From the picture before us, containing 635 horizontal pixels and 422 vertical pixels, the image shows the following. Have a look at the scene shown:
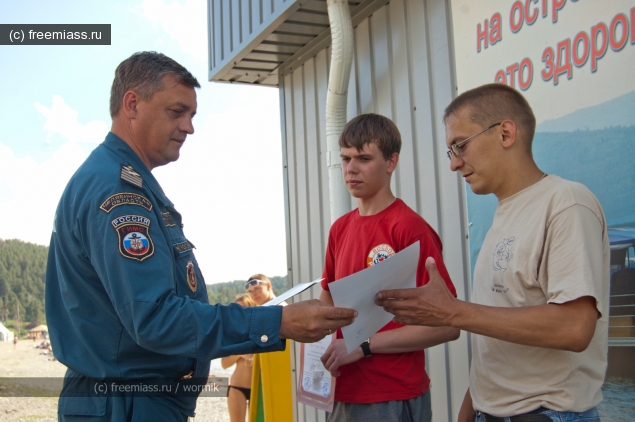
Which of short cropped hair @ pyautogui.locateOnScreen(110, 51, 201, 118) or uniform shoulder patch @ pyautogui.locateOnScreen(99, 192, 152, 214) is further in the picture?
short cropped hair @ pyautogui.locateOnScreen(110, 51, 201, 118)

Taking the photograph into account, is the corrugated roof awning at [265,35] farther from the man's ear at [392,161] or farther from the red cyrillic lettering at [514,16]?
the man's ear at [392,161]

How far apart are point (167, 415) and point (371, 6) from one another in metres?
3.49

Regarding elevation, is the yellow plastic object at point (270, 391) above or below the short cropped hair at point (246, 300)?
below

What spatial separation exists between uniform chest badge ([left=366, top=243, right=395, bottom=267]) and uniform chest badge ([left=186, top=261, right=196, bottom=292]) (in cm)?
83

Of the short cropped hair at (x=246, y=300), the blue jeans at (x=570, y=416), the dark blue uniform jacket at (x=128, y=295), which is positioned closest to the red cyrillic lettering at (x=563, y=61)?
the blue jeans at (x=570, y=416)

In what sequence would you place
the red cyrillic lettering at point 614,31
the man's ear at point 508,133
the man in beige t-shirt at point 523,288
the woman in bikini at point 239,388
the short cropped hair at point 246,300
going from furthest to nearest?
1. the short cropped hair at point 246,300
2. the woman in bikini at point 239,388
3. the red cyrillic lettering at point 614,31
4. the man's ear at point 508,133
5. the man in beige t-shirt at point 523,288

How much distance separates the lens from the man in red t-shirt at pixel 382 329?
2365 mm

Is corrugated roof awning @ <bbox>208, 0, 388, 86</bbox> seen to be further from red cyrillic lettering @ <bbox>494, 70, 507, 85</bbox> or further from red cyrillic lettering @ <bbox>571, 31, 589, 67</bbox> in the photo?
red cyrillic lettering @ <bbox>571, 31, 589, 67</bbox>

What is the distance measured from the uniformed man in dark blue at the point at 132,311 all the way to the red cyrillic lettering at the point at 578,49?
5.41 feet

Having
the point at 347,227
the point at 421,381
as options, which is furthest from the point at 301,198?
the point at 421,381

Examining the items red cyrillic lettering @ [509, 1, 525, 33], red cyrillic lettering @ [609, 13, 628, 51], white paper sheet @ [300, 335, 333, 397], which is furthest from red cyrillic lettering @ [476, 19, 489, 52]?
white paper sheet @ [300, 335, 333, 397]

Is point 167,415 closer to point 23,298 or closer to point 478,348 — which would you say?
point 478,348

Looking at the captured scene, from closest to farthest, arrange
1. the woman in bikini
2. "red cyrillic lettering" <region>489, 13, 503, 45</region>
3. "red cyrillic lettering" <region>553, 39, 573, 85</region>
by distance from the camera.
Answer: "red cyrillic lettering" <region>553, 39, 573, 85</region>, "red cyrillic lettering" <region>489, 13, 503, 45</region>, the woman in bikini

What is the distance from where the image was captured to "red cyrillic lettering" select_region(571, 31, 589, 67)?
2465 millimetres
